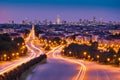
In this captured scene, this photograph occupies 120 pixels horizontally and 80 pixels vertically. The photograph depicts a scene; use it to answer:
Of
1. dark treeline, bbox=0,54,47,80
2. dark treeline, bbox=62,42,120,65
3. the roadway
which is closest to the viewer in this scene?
dark treeline, bbox=0,54,47,80

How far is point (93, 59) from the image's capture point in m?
61.1

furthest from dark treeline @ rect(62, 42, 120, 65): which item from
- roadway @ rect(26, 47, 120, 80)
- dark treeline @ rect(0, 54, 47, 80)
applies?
dark treeline @ rect(0, 54, 47, 80)

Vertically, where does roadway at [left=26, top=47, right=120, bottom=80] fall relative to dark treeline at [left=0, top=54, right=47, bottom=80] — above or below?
below

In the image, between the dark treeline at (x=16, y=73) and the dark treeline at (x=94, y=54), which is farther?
the dark treeline at (x=94, y=54)

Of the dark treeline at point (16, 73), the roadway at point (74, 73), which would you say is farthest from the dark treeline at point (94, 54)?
the dark treeline at point (16, 73)

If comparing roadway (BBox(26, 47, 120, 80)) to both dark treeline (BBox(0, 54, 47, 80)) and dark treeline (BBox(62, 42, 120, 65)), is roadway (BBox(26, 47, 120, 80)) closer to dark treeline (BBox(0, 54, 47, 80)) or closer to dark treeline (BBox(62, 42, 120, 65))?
dark treeline (BBox(0, 54, 47, 80))

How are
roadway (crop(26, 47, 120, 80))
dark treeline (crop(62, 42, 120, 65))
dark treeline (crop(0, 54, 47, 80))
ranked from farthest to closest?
dark treeline (crop(62, 42, 120, 65))
roadway (crop(26, 47, 120, 80))
dark treeline (crop(0, 54, 47, 80))

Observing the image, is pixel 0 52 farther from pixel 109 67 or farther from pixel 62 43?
pixel 62 43

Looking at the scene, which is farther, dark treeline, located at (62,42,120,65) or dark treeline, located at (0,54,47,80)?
dark treeline, located at (62,42,120,65)

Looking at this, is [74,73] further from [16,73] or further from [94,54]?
[94,54]

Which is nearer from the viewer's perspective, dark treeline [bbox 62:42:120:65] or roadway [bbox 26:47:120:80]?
roadway [bbox 26:47:120:80]

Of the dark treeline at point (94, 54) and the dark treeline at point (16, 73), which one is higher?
the dark treeline at point (16, 73)

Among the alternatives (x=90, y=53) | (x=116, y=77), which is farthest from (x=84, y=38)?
(x=116, y=77)

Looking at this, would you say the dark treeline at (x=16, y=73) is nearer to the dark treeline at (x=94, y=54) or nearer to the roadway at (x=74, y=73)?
the roadway at (x=74, y=73)
